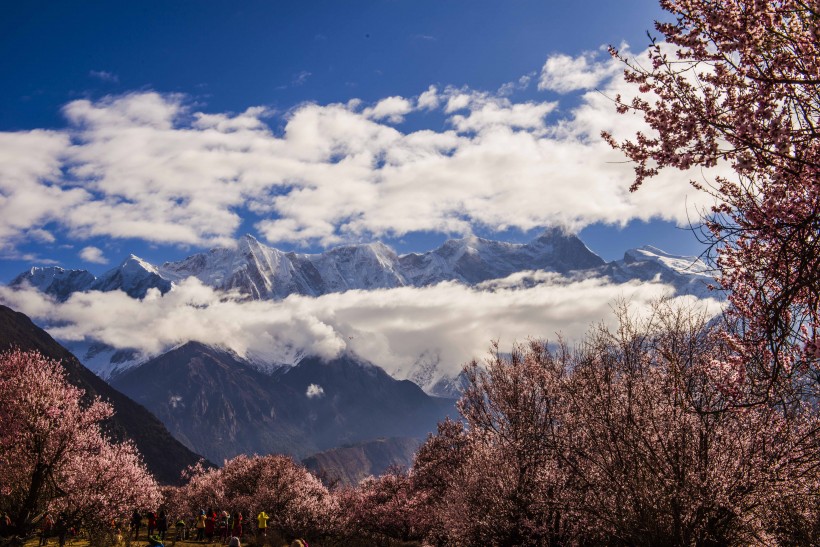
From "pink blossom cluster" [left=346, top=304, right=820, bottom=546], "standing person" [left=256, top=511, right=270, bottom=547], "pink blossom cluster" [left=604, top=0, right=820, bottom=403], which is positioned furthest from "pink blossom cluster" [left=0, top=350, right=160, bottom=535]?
"pink blossom cluster" [left=604, top=0, right=820, bottom=403]

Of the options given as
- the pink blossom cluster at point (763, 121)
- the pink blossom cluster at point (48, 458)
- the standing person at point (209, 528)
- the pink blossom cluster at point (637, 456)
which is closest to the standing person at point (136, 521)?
the standing person at point (209, 528)

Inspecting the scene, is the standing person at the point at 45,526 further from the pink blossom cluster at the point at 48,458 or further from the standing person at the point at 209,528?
the standing person at the point at 209,528

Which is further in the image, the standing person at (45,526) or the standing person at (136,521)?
the standing person at (136,521)

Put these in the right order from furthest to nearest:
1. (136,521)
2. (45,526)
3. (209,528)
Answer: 1. (136,521)
2. (209,528)
3. (45,526)

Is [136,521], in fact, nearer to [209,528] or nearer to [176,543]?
[176,543]

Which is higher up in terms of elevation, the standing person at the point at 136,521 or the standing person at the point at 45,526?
the standing person at the point at 45,526

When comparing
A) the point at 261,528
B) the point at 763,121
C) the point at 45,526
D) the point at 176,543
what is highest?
the point at 763,121

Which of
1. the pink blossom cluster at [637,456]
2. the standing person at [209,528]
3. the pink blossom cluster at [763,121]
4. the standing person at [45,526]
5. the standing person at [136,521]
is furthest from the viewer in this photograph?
the standing person at [136,521]

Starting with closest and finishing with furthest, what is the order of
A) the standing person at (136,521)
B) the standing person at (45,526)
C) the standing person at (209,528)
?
the standing person at (45,526) < the standing person at (209,528) < the standing person at (136,521)

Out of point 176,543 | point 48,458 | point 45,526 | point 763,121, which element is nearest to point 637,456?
point 763,121

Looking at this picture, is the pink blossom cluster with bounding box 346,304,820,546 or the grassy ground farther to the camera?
the grassy ground

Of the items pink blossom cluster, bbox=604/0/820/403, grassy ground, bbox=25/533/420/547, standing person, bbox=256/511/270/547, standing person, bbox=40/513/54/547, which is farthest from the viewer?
standing person, bbox=256/511/270/547

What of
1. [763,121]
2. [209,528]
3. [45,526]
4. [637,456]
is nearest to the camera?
[763,121]

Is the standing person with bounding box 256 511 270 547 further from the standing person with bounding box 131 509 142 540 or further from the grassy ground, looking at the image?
the standing person with bounding box 131 509 142 540
